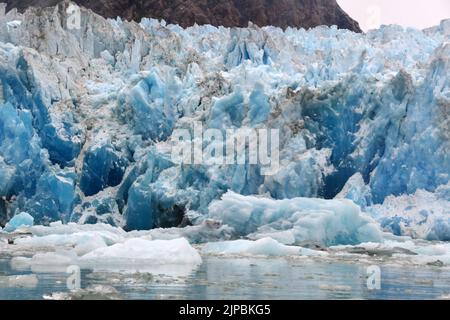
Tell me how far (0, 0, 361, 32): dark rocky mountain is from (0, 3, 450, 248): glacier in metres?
16.8

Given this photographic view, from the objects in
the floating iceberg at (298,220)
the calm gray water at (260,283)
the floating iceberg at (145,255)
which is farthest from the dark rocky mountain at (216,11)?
the calm gray water at (260,283)

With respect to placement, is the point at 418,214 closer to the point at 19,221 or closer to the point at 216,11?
the point at 19,221

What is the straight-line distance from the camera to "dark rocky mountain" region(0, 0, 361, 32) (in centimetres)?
4025

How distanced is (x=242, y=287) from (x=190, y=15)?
3289 centimetres

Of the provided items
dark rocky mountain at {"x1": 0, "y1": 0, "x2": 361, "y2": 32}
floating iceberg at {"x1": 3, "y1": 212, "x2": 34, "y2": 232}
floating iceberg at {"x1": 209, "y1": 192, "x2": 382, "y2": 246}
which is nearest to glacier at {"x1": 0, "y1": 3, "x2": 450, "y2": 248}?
floating iceberg at {"x1": 209, "y1": 192, "x2": 382, "y2": 246}

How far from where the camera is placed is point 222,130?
1992cm

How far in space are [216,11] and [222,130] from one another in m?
23.0

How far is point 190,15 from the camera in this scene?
40.5 metres

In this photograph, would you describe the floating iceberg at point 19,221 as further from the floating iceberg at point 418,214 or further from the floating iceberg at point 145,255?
the floating iceberg at point 418,214

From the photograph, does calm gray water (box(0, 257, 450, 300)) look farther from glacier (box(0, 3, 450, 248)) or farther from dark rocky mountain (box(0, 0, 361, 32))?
dark rocky mountain (box(0, 0, 361, 32))

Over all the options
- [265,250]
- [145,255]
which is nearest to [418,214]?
[265,250]
